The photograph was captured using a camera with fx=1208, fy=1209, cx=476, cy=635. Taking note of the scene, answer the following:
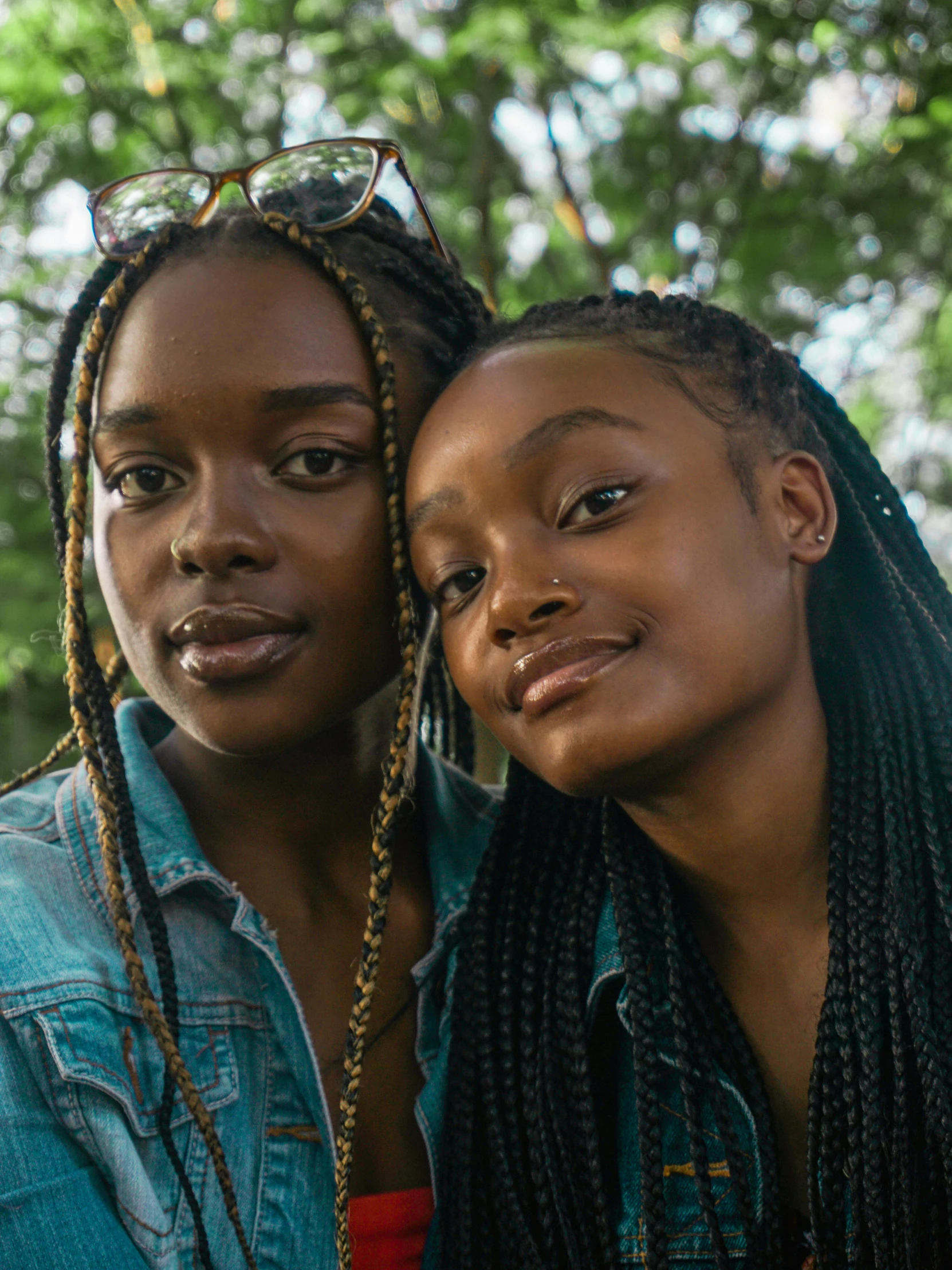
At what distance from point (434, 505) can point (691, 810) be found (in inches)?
28.6

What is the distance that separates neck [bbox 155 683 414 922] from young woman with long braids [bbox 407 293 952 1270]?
1.20ft

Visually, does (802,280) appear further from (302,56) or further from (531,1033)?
(531,1033)

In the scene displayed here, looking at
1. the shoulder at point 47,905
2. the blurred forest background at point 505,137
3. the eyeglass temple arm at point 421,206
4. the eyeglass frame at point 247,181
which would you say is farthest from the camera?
the blurred forest background at point 505,137

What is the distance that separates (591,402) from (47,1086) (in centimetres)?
149

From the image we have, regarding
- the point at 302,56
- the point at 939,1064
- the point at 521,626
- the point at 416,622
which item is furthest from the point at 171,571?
the point at 302,56

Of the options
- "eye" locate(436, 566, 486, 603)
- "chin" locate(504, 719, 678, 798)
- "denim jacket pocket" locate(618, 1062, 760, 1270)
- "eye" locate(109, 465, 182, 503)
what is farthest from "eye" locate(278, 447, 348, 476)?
"denim jacket pocket" locate(618, 1062, 760, 1270)

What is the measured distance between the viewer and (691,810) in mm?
2182

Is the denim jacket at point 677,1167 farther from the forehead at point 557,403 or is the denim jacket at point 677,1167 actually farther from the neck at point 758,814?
the forehead at point 557,403

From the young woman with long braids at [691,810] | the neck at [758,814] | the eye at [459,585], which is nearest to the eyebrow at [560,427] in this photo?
the young woman with long braids at [691,810]

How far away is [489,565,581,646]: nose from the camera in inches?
79.0

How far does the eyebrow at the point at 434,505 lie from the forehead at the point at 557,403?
4cm

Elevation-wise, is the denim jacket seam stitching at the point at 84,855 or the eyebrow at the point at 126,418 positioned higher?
the eyebrow at the point at 126,418

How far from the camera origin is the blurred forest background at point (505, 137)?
6.03 m

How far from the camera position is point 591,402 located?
6.95 ft
